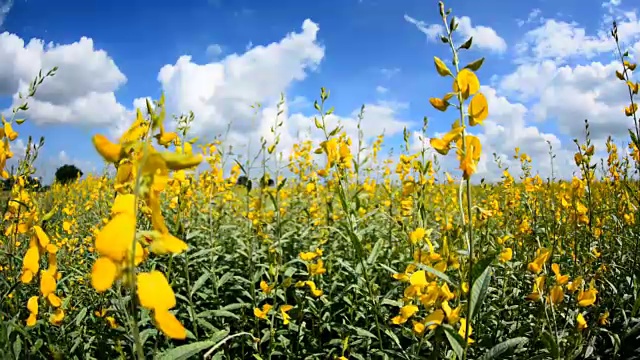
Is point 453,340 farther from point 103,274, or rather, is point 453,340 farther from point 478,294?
point 103,274

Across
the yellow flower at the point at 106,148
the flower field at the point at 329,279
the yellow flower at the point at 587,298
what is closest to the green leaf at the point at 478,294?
the flower field at the point at 329,279

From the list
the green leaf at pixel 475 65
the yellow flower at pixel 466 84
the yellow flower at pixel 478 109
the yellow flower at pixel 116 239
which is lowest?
the yellow flower at pixel 116 239

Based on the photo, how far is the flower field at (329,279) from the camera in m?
0.82

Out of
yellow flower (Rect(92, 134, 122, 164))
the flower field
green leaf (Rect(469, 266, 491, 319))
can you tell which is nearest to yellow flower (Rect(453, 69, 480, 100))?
the flower field

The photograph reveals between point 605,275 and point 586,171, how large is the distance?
77 cm

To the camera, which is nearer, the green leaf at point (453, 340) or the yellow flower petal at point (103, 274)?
the yellow flower petal at point (103, 274)

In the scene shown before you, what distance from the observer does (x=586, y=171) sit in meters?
2.81

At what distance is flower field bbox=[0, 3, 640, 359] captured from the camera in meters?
0.82

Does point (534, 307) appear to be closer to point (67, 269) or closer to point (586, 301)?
point (586, 301)

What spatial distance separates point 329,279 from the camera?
323cm

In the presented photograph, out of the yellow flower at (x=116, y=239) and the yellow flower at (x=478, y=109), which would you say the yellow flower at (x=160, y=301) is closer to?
the yellow flower at (x=116, y=239)

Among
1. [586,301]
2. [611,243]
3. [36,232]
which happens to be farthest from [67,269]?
[611,243]

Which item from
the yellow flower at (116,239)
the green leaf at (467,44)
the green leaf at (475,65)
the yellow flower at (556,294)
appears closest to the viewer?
the yellow flower at (116,239)

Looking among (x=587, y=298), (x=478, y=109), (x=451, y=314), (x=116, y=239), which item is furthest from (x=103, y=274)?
(x=587, y=298)
